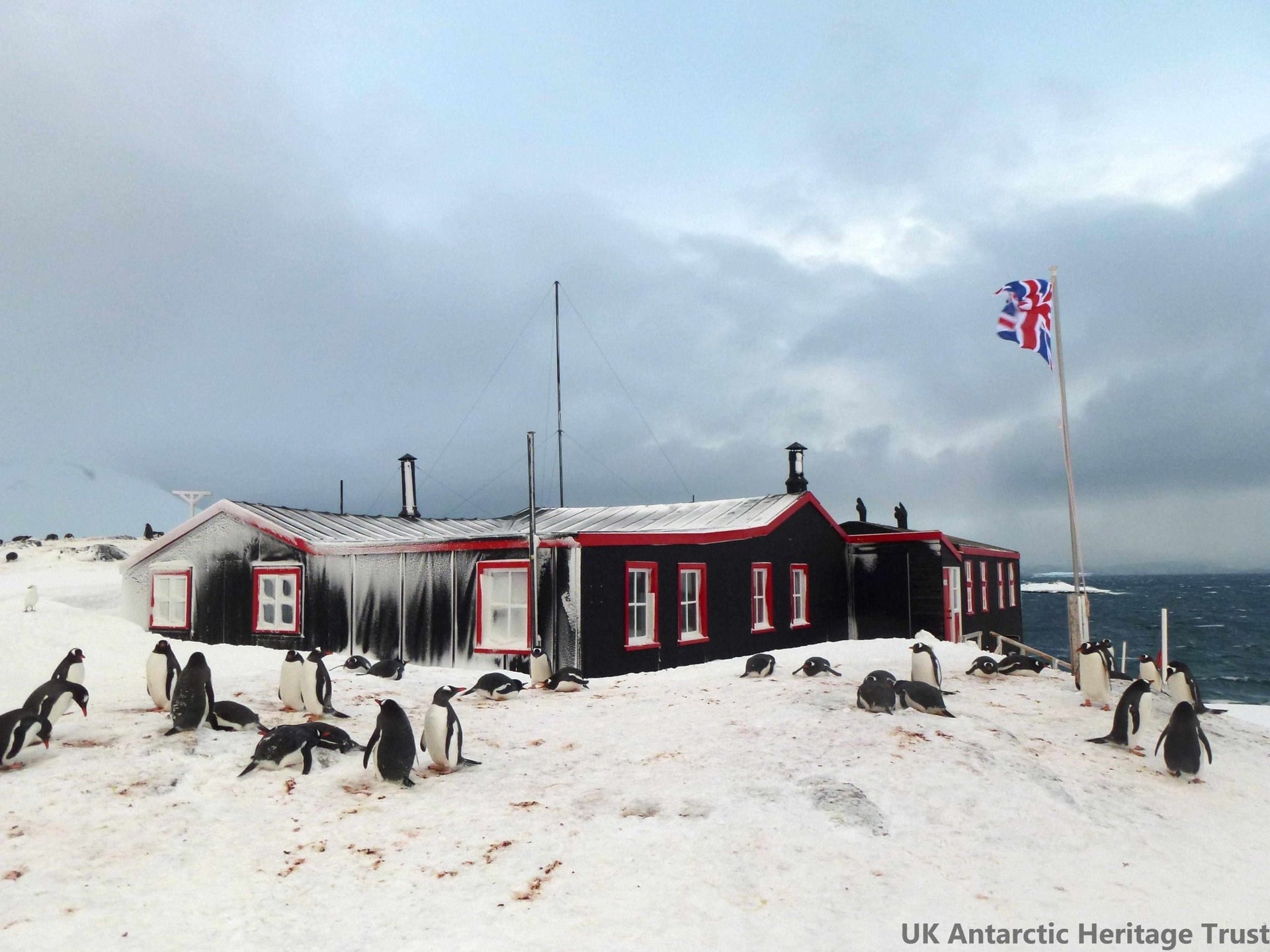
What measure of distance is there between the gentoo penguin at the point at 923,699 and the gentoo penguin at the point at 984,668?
A: 6048 mm

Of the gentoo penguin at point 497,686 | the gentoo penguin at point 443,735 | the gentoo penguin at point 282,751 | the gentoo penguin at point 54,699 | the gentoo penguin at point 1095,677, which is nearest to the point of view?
the gentoo penguin at point 282,751

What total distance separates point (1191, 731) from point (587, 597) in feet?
35.8

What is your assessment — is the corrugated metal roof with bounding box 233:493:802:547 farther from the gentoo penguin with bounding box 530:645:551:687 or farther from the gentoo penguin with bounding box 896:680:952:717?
the gentoo penguin with bounding box 896:680:952:717

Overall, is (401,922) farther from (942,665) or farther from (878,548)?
(878,548)

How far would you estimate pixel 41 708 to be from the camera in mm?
11305

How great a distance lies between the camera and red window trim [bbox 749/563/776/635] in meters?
23.1

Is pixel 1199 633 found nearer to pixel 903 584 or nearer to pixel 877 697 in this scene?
pixel 903 584

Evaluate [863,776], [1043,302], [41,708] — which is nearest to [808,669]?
[863,776]

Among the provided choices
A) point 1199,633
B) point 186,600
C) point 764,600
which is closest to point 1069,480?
point 764,600

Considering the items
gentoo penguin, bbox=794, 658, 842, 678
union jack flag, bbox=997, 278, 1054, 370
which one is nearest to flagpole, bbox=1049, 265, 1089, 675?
union jack flag, bbox=997, 278, 1054, 370

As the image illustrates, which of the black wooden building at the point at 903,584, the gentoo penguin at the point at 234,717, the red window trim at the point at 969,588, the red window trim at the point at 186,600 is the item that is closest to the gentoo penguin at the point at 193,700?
the gentoo penguin at the point at 234,717

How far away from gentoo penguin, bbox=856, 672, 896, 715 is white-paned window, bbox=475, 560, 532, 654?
760cm

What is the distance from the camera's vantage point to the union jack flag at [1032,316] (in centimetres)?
1844

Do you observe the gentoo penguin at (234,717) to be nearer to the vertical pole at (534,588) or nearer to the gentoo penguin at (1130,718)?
the vertical pole at (534,588)
